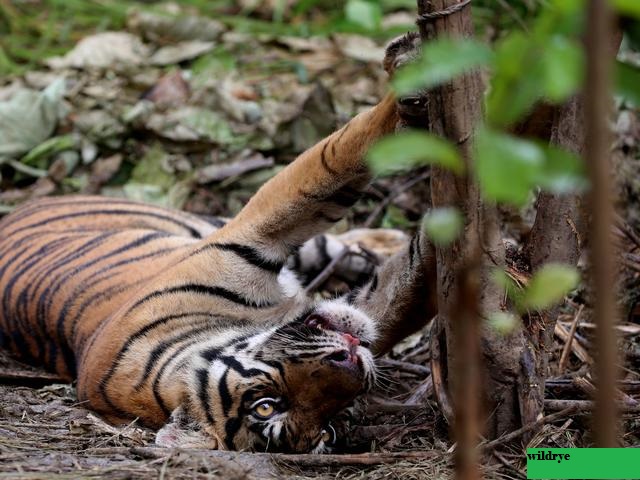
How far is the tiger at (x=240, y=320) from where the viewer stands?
8.65 feet

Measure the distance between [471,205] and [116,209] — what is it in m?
2.78

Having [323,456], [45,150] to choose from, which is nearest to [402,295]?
[323,456]

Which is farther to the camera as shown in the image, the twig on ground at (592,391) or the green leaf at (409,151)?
the twig on ground at (592,391)

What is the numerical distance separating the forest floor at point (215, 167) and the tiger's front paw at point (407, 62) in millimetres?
862

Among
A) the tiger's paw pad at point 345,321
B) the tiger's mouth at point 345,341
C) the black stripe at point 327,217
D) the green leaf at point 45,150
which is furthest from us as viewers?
the green leaf at point 45,150

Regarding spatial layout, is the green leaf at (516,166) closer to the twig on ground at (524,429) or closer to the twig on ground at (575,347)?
the twig on ground at (524,429)

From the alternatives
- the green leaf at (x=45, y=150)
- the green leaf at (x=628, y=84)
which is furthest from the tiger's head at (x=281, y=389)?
the green leaf at (x=45, y=150)

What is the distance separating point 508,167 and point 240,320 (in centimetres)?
224

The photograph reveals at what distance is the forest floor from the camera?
2.38m

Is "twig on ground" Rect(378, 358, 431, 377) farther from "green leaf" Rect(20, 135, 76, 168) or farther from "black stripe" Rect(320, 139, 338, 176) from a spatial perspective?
"green leaf" Rect(20, 135, 76, 168)

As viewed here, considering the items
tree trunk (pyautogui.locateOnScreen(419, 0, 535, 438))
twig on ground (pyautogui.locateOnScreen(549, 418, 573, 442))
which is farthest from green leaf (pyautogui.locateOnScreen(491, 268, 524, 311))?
twig on ground (pyautogui.locateOnScreen(549, 418, 573, 442))

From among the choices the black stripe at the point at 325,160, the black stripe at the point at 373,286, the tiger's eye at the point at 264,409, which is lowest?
the tiger's eye at the point at 264,409

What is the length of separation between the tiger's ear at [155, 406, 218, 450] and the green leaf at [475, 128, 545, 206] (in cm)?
180

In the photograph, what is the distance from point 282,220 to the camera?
10.1ft
